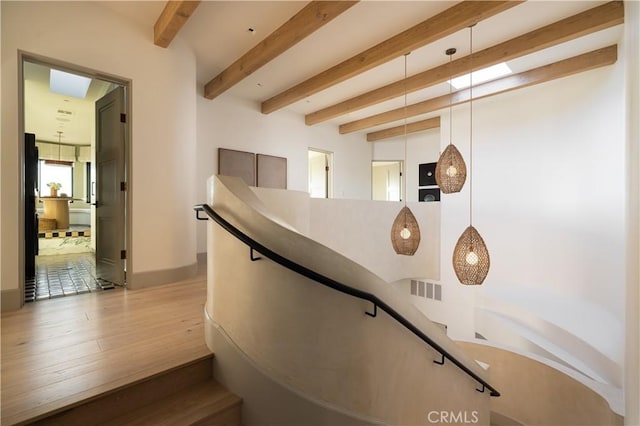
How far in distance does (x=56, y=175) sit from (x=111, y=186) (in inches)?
332

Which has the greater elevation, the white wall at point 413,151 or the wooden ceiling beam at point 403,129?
the wooden ceiling beam at point 403,129

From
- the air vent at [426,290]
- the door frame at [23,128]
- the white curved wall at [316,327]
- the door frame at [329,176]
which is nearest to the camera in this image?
the white curved wall at [316,327]

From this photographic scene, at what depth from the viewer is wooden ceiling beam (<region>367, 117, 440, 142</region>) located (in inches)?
277

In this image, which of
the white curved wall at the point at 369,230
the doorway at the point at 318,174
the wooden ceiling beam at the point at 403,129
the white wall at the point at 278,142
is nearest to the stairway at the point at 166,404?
the white curved wall at the point at 369,230

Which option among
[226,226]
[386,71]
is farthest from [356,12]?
[226,226]

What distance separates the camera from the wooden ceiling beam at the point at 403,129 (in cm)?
704

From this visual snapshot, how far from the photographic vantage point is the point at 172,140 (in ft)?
12.1

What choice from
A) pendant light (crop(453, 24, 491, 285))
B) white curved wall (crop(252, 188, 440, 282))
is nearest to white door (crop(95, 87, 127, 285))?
white curved wall (crop(252, 188, 440, 282))

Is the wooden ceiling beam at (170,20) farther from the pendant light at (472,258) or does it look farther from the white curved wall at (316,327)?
the pendant light at (472,258)

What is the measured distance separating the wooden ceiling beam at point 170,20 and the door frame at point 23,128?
0.65 m

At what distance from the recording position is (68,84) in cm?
449

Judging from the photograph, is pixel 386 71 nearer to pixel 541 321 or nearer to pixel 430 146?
pixel 430 146

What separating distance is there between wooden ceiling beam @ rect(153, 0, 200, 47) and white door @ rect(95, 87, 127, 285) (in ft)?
2.57

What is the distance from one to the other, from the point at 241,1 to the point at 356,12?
51.2 inches
